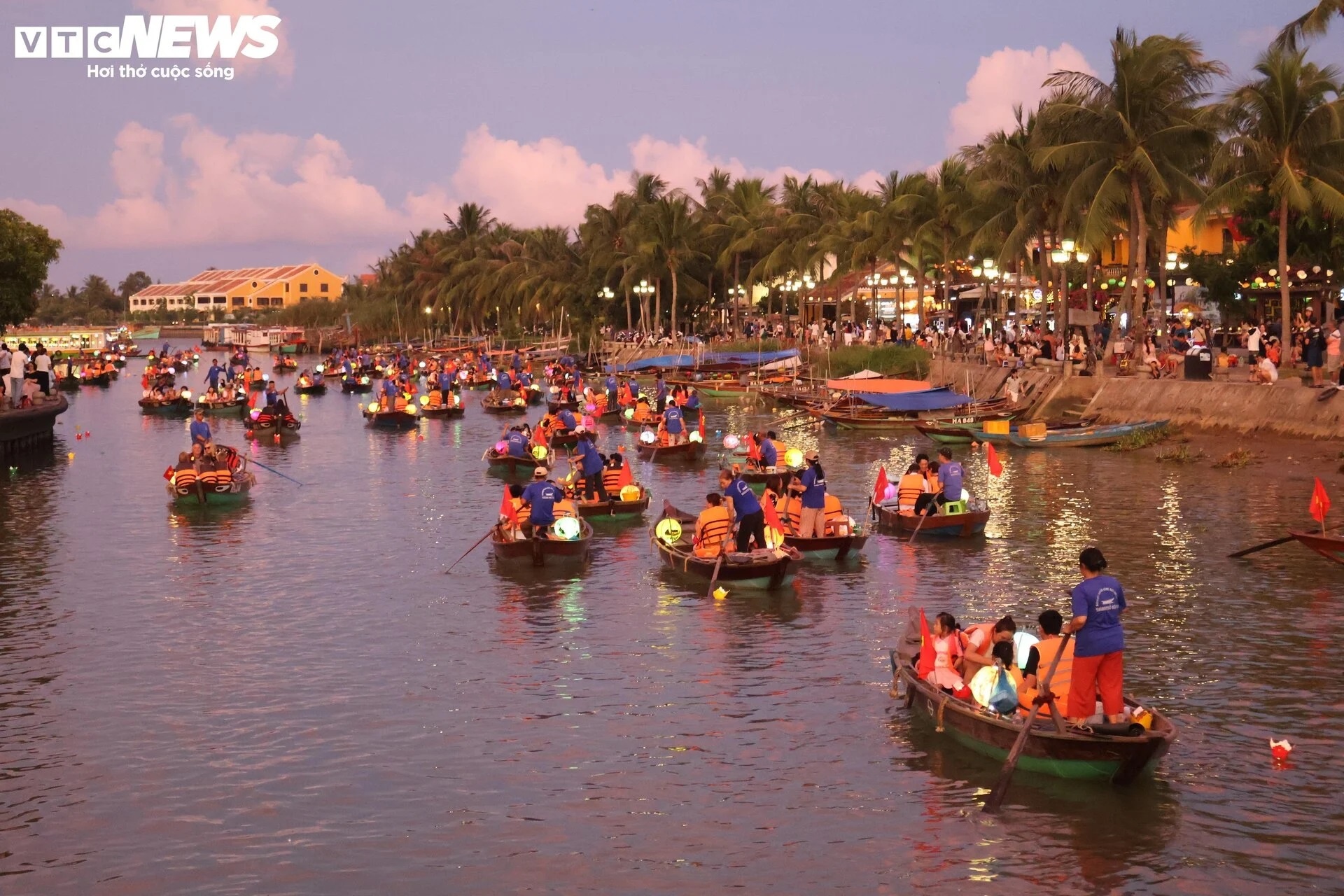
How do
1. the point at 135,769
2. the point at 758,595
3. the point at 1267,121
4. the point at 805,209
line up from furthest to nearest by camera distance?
the point at 805,209, the point at 1267,121, the point at 758,595, the point at 135,769

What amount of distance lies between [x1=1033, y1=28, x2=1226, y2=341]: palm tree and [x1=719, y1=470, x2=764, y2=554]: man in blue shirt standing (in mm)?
27291

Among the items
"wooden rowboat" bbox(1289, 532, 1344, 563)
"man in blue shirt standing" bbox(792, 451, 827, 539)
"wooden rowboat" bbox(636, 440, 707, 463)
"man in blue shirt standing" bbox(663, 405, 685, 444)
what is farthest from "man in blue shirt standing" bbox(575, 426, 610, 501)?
"wooden rowboat" bbox(1289, 532, 1344, 563)

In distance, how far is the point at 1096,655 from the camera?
14914mm

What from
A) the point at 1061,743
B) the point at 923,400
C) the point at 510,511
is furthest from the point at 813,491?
the point at 923,400

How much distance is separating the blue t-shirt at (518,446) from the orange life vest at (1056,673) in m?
29.3

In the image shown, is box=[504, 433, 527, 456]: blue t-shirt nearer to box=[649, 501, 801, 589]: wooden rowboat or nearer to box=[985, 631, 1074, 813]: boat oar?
box=[649, 501, 801, 589]: wooden rowboat

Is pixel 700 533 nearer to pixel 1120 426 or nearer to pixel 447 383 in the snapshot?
pixel 1120 426

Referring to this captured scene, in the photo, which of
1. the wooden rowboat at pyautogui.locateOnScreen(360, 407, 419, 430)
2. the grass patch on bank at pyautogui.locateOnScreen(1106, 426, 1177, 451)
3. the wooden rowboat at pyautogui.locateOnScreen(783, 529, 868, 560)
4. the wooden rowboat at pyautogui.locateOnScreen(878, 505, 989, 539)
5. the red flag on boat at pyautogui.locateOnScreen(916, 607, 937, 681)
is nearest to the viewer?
the red flag on boat at pyautogui.locateOnScreen(916, 607, 937, 681)

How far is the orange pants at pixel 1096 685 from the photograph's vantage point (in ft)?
49.2

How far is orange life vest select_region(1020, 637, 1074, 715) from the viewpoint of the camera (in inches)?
615

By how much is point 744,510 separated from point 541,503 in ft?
14.6

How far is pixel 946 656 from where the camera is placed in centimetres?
1728

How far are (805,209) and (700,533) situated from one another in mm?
67914

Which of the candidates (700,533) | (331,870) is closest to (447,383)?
(700,533)
